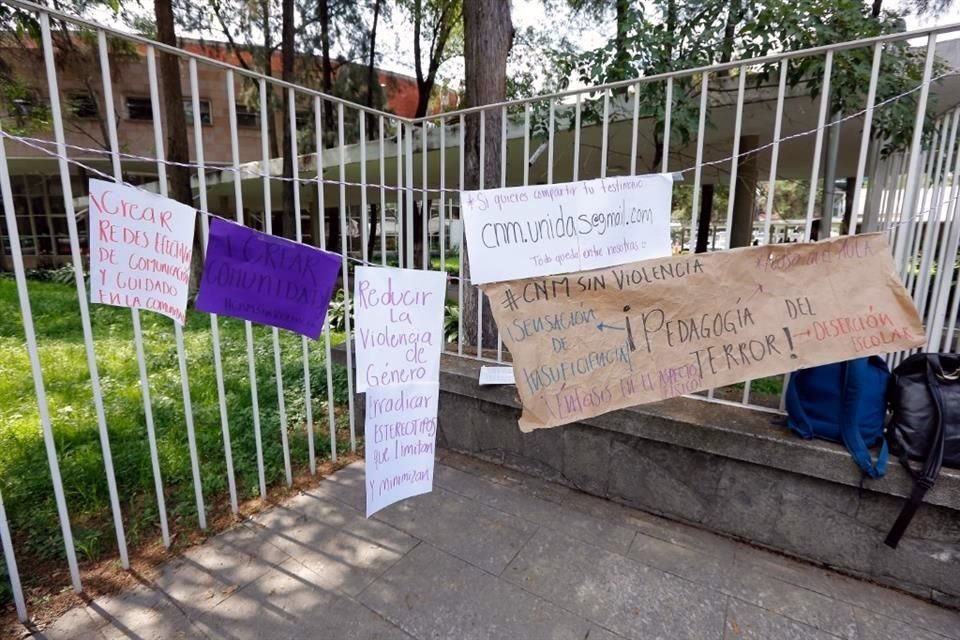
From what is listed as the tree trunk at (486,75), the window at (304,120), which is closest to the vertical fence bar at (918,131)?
the tree trunk at (486,75)

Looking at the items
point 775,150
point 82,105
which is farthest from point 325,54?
point 775,150

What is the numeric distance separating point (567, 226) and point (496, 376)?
1.07m

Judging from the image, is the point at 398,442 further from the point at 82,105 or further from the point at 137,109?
the point at 137,109

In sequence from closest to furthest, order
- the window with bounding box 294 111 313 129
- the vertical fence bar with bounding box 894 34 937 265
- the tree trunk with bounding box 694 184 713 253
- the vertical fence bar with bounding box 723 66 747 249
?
the vertical fence bar with bounding box 894 34 937 265 < the vertical fence bar with bounding box 723 66 747 249 < the tree trunk with bounding box 694 184 713 253 < the window with bounding box 294 111 313 129

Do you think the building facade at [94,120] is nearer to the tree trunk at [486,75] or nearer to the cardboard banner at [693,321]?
the tree trunk at [486,75]

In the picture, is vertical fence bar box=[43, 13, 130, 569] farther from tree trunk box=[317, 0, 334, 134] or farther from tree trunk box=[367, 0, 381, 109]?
tree trunk box=[367, 0, 381, 109]

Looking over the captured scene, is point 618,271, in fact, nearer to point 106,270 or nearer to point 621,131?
point 106,270

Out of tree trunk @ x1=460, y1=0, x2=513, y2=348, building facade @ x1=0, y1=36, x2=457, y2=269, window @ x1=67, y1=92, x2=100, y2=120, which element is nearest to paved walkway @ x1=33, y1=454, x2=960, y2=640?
tree trunk @ x1=460, y1=0, x2=513, y2=348

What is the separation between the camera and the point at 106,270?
5.97ft

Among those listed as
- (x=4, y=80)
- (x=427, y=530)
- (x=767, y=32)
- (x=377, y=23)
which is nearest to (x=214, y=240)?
(x=427, y=530)

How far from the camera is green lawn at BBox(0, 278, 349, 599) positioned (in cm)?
242

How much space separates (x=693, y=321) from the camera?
2129mm

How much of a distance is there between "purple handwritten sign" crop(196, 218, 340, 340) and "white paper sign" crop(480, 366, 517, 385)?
1008mm

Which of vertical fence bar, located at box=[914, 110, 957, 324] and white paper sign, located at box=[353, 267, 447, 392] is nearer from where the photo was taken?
white paper sign, located at box=[353, 267, 447, 392]
